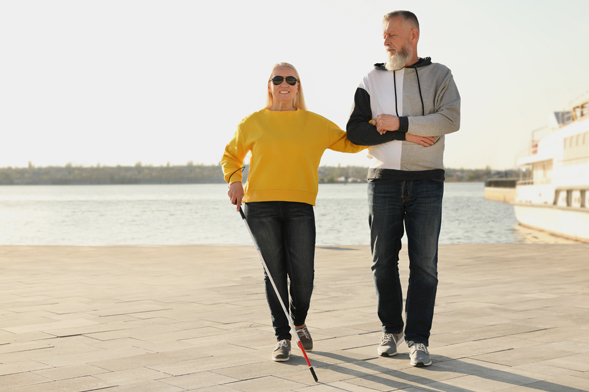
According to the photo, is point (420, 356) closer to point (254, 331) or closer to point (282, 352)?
point (282, 352)

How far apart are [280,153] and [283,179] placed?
163 millimetres

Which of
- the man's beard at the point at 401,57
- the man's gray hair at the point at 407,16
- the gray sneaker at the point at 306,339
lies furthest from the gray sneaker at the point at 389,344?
the man's gray hair at the point at 407,16

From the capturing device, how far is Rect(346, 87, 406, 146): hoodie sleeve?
13.9 feet

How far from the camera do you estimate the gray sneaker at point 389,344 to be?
4.30 metres

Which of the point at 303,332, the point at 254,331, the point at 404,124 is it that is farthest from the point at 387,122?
the point at 254,331

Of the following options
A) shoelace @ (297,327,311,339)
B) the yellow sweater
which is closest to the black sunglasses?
the yellow sweater

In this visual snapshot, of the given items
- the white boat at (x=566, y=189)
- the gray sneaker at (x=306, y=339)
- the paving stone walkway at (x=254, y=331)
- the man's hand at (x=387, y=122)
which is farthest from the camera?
the white boat at (x=566, y=189)

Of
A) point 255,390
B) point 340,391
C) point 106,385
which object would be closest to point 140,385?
point 106,385

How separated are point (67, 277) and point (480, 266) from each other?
5.40 meters

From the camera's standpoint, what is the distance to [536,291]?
23.2 ft

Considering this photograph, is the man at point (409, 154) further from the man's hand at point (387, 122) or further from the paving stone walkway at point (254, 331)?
the paving stone walkway at point (254, 331)

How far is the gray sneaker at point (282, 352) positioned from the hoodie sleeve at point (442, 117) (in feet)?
4.96

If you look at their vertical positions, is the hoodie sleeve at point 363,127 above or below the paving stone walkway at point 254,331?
above

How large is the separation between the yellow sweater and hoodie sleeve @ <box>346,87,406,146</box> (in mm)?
221
